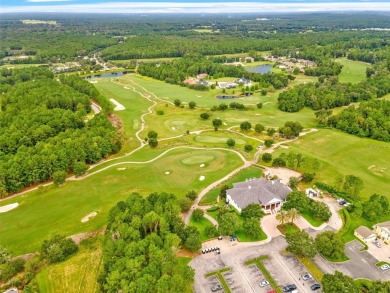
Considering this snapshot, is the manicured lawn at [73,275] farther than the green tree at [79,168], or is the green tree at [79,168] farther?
the green tree at [79,168]

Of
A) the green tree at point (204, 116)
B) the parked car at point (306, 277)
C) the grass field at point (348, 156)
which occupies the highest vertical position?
the green tree at point (204, 116)

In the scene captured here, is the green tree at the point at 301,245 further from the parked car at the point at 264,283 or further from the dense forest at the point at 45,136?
the dense forest at the point at 45,136

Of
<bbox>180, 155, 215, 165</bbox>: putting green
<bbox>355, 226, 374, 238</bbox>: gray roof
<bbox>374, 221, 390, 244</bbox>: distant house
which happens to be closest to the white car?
<bbox>355, 226, 374, 238</bbox>: gray roof

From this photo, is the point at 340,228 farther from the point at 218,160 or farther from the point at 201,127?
the point at 201,127

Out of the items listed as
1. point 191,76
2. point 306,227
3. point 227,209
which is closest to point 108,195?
point 227,209

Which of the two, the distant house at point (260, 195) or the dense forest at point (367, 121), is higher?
the dense forest at point (367, 121)

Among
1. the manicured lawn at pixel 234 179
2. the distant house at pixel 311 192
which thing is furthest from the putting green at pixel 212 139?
the distant house at pixel 311 192
